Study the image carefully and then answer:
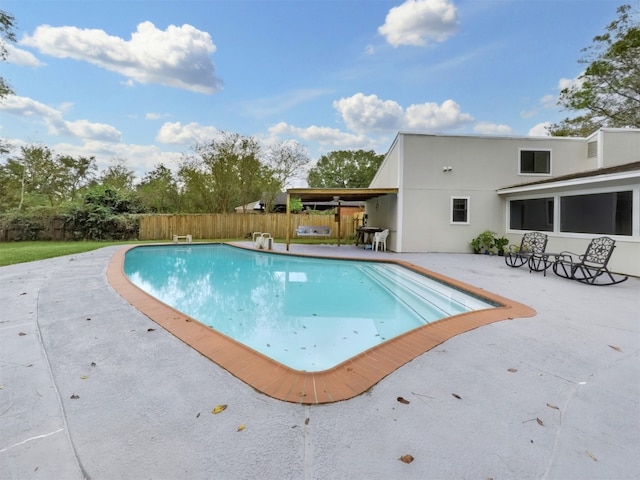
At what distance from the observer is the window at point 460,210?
1217 centimetres

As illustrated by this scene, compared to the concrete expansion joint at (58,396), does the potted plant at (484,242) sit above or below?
above

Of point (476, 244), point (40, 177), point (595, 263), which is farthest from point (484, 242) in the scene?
point (40, 177)

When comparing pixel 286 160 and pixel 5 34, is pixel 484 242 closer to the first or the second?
pixel 286 160

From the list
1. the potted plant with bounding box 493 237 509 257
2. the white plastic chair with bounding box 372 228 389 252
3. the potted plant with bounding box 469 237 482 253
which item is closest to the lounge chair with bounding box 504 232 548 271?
the potted plant with bounding box 493 237 509 257

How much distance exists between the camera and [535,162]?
12.3 metres

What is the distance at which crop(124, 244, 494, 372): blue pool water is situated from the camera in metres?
4.29

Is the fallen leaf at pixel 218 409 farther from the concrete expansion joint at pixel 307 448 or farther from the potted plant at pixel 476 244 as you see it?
the potted plant at pixel 476 244

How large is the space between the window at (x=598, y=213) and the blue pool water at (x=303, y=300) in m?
5.03

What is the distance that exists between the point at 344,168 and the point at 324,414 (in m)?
42.5

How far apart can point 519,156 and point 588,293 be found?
27.4 feet

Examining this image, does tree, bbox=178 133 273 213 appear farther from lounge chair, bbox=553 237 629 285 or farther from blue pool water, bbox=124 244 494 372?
lounge chair, bbox=553 237 629 285

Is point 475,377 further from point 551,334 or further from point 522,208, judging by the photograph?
point 522,208

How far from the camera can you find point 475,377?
2588 millimetres

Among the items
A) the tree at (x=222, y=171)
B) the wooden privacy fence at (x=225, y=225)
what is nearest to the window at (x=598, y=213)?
the wooden privacy fence at (x=225, y=225)
